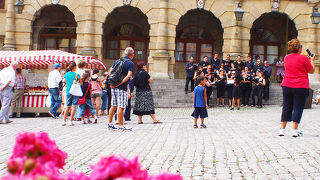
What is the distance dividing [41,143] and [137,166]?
1.31 feet

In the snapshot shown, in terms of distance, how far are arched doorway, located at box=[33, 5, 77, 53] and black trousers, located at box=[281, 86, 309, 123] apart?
22886mm

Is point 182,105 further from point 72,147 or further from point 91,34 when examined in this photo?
point 72,147

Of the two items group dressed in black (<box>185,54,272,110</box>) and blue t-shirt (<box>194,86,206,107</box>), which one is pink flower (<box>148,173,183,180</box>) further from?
group dressed in black (<box>185,54,272,110</box>)

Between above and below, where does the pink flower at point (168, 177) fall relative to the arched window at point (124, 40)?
below

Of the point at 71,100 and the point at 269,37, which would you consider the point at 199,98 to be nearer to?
the point at 71,100

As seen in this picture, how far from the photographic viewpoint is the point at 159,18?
85.5ft

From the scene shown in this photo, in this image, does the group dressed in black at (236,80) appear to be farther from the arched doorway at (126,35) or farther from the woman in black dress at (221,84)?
the arched doorway at (126,35)

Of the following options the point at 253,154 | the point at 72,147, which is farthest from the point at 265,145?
the point at 72,147

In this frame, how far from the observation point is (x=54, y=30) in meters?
30.1

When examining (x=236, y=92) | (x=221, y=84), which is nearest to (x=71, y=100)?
(x=236, y=92)

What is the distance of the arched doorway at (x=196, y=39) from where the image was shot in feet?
98.2

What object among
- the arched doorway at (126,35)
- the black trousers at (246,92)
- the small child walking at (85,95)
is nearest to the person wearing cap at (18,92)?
the small child walking at (85,95)

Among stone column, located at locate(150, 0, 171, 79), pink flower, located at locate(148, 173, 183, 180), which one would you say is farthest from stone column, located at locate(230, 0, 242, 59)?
pink flower, located at locate(148, 173, 183, 180)

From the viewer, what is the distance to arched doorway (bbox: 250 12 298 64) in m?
29.9
